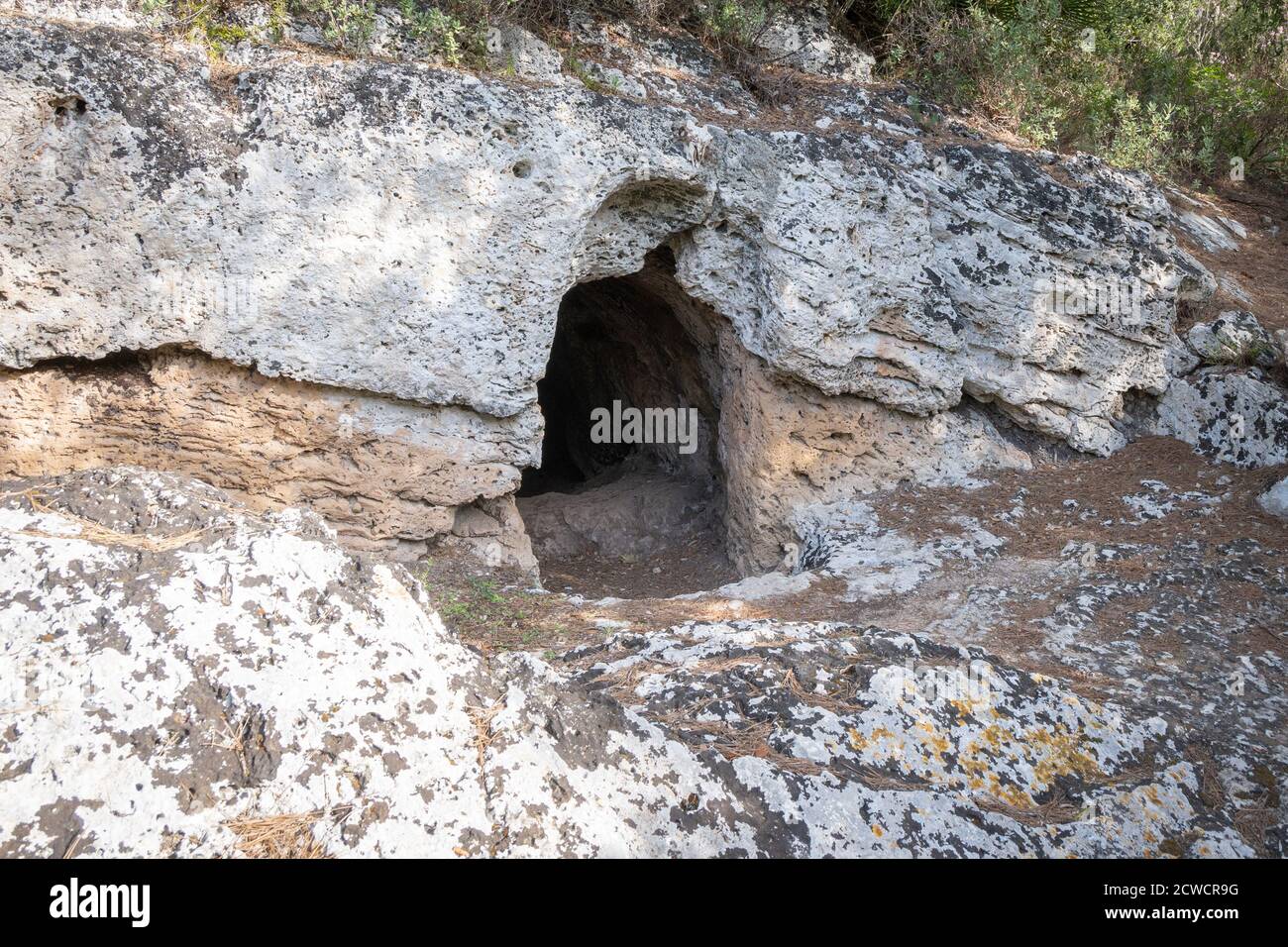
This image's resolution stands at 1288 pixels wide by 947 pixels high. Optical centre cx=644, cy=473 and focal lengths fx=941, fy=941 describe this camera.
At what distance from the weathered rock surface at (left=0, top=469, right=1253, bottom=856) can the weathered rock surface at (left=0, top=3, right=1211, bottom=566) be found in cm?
248

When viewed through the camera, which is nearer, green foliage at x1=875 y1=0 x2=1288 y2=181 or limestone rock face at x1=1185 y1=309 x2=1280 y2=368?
limestone rock face at x1=1185 y1=309 x2=1280 y2=368

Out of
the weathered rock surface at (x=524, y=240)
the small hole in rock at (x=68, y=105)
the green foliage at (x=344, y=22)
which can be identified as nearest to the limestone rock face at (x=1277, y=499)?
the weathered rock surface at (x=524, y=240)

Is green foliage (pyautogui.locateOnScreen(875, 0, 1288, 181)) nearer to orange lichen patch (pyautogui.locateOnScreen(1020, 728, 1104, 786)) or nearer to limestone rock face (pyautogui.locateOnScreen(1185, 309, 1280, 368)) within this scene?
limestone rock face (pyautogui.locateOnScreen(1185, 309, 1280, 368))

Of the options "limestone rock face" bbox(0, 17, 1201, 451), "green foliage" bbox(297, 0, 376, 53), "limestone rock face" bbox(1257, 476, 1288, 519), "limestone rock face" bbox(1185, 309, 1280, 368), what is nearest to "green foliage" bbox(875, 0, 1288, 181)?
"limestone rock face" bbox(0, 17, 1201, 451)

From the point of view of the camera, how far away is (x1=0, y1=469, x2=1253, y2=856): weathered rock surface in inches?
88.4

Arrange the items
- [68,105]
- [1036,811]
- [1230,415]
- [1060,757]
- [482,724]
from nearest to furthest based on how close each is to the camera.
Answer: [482,724]
[1036,811]
[1060,757]
[68,105]
[1230,415]

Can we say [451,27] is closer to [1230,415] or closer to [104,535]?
[104,535]

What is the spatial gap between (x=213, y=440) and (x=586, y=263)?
2573mm

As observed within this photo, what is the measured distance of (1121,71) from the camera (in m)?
8.50

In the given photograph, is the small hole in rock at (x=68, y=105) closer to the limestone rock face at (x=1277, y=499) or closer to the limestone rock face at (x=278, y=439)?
the limestone rock face at (x=278, y=439)

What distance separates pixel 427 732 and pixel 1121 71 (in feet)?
29.1

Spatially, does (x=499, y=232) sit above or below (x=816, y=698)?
above

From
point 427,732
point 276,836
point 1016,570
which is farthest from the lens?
point 1016,570

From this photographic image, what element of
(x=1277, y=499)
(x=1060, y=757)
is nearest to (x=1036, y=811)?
(x=1060, y=757)
